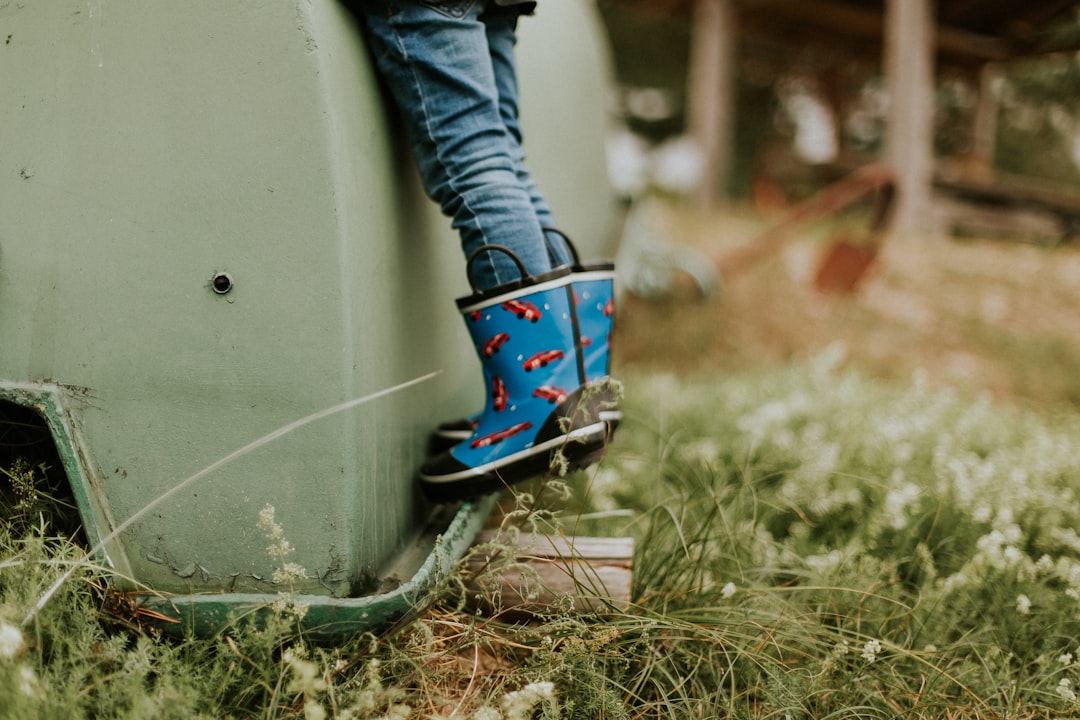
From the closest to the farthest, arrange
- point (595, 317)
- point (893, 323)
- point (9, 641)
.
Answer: point (9, 641) → point (595, 317) → point (893, 323)

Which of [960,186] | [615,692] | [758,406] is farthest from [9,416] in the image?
[960,186]

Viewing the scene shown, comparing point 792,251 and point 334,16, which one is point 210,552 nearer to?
point 334,16

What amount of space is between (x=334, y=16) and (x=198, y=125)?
0.25m

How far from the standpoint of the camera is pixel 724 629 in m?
1.18

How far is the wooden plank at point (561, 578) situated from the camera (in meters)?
1.16

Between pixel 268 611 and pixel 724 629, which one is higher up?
pixel 268 611

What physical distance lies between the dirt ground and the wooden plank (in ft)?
6.42

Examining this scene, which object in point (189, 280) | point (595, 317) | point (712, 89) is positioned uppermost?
point (712, 89)

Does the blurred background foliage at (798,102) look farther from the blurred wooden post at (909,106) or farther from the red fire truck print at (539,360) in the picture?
the red fire truck print at (539,360)

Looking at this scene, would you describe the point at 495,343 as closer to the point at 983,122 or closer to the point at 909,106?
the point at 909,106

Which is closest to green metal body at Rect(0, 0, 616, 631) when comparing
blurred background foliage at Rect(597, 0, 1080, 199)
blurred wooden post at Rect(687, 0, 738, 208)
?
blurred wooden post at Rect(687, 0, 738, 208)

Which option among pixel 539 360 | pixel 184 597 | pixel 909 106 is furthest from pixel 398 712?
→ pixel 909 106

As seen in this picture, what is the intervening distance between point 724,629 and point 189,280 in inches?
36.0

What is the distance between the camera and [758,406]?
2.46 m
